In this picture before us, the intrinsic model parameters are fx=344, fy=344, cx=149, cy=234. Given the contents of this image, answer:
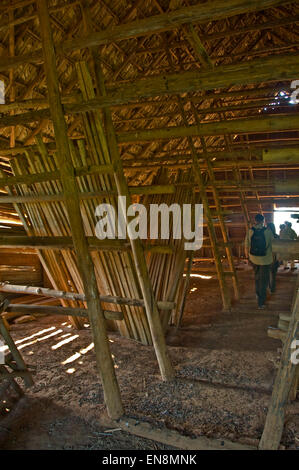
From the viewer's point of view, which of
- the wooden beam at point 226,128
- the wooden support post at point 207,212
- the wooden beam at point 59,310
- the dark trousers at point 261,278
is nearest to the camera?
the wooden beam at point 226,128

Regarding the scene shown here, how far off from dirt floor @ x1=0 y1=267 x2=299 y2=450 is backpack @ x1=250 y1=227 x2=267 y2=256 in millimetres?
1187

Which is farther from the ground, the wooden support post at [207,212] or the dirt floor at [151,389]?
the wooden support post at [207,212]

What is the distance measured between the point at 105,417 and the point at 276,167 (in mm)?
14171

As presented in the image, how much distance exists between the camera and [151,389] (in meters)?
3.72

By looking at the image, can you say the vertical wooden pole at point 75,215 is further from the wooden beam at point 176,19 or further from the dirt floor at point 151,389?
the dirt floor at point 151,389

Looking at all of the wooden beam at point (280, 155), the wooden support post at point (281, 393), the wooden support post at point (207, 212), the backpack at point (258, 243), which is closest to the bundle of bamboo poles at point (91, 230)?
the wooden support post at point (207, 212)

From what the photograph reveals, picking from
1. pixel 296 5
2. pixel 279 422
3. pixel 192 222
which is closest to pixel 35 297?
pixel 192 222

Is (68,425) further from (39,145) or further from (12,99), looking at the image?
(12,99)

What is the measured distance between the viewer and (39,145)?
478cm

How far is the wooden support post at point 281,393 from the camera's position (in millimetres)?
2662

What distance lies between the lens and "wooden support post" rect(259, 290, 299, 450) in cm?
266

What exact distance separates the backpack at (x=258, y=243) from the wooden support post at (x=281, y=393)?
378cm

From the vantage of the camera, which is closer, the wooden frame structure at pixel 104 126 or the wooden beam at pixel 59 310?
the wooden frame structure at pixel 104 126

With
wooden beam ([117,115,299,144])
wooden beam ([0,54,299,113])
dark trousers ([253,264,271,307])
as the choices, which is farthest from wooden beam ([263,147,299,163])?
dark trousers ([253,264,271,307])
